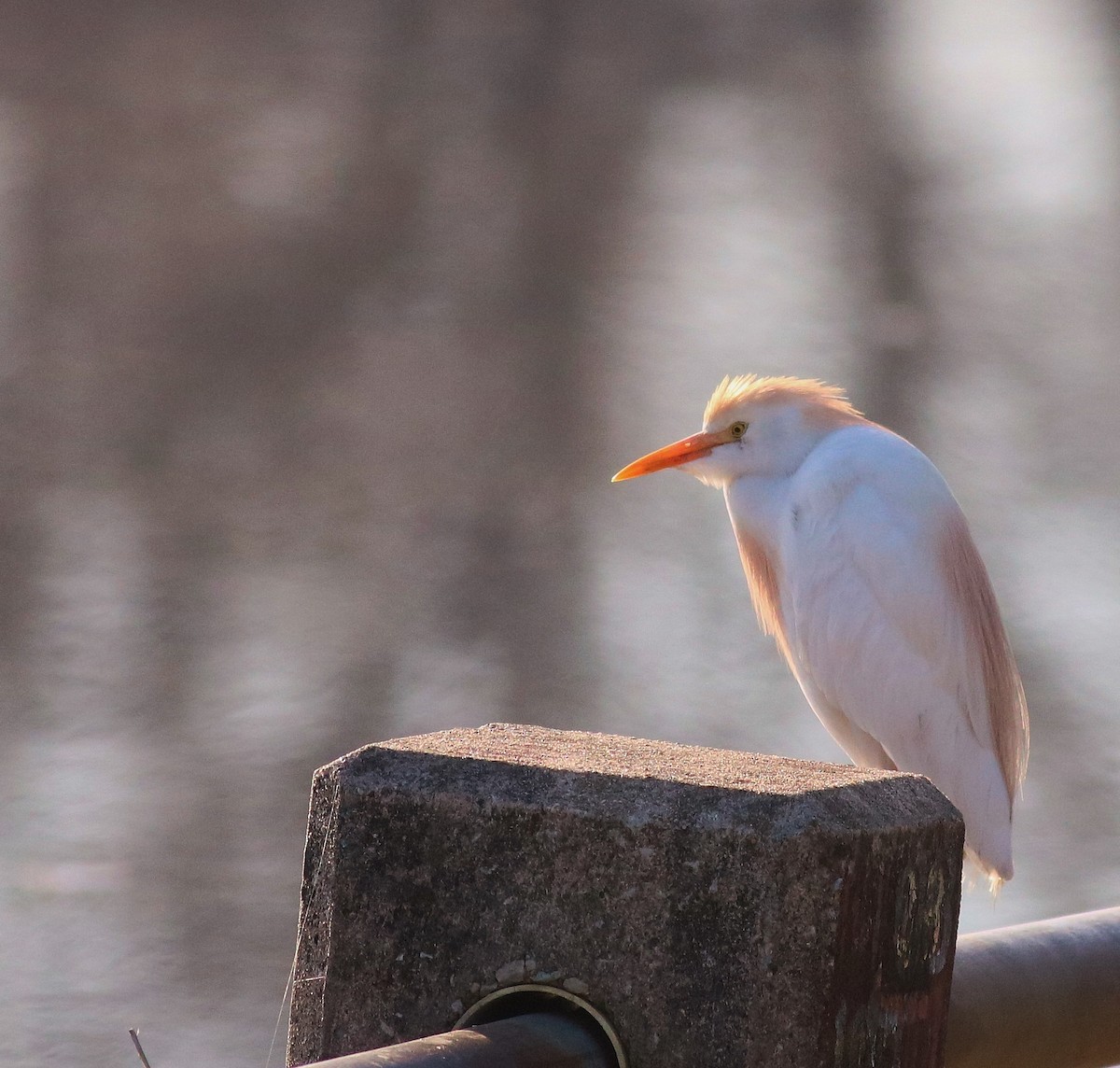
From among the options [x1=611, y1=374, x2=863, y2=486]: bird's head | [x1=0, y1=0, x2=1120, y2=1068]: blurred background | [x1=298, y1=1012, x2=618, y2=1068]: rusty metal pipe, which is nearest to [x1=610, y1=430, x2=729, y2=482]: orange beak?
[x1=611, y1=374, x2=863, y2=486]: bird's head

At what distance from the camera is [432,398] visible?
557 cm

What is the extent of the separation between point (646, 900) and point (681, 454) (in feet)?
6.31

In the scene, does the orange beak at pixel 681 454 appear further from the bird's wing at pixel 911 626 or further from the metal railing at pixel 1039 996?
the metal railing at pixel 1039 996

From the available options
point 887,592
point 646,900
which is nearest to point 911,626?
point 887,592

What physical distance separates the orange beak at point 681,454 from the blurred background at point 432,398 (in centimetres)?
96

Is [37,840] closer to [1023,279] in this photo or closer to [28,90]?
[1023,279]

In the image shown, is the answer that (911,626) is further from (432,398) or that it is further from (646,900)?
(432,398)

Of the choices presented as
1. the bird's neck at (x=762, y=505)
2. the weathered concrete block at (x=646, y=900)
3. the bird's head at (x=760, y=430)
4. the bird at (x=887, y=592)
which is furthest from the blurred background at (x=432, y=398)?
the weathered concrete block at (x=646, y=900)

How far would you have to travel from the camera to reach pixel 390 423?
5328 millimetres

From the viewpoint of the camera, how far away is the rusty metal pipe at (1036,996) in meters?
0.87

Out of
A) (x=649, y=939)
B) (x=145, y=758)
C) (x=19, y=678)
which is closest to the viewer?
(x=649, y=939)

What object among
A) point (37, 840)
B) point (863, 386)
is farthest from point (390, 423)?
point (37, 840)

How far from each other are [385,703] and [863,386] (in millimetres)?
2896

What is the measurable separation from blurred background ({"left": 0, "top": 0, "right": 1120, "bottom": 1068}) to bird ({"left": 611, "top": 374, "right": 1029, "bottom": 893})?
65 centimetres
